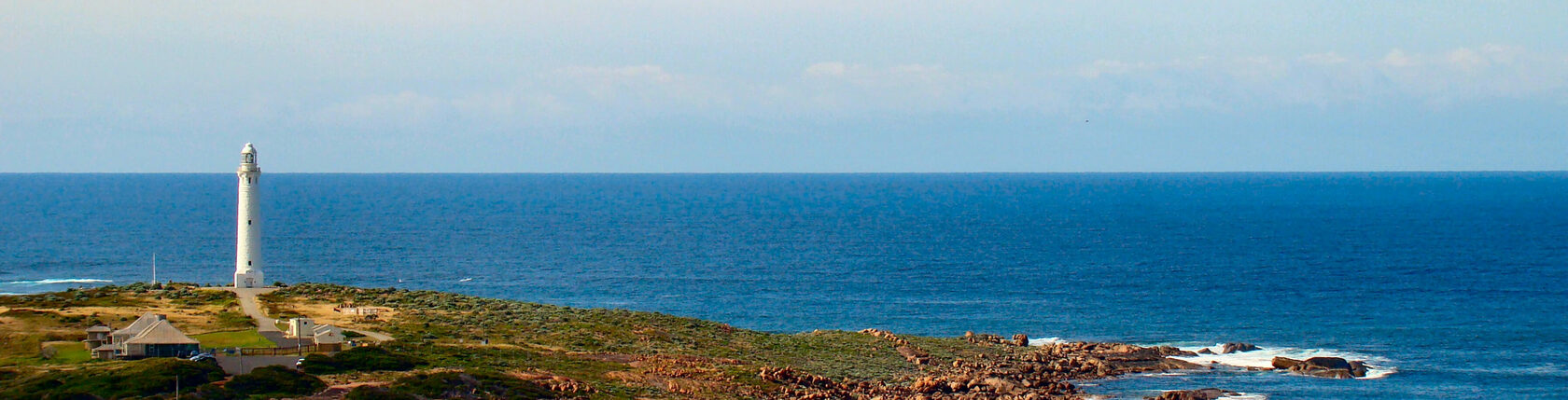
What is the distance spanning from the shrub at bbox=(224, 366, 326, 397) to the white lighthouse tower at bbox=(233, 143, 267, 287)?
99.0 ft

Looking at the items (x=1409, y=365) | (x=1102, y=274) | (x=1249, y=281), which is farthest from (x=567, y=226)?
(x=1409, y=365)

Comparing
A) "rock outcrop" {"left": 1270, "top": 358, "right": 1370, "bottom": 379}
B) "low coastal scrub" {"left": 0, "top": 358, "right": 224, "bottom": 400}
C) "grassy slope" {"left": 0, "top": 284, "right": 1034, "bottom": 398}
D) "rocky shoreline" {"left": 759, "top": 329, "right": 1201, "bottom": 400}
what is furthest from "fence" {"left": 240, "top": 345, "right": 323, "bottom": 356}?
"rock outcrop" {"left": 1270, "top": 358, "right": 1370, "bottom": 379}

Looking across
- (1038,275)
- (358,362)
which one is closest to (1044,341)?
(1038,275)

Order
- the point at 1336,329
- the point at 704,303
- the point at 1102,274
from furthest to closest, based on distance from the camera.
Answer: the point at 1102,274 → the point at 704,303 → the point at 1336,329

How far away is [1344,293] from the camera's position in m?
101

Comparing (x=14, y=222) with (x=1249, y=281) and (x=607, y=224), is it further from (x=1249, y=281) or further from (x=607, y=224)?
(x=1249, y=281)

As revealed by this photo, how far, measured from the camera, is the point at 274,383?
155 feet

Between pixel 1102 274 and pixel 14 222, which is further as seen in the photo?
pixel 14 222

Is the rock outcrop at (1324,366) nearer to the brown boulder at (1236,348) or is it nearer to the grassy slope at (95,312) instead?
the brown boulder at (1236,348)

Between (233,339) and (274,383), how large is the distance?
11.8 m

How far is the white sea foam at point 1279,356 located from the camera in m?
69.4

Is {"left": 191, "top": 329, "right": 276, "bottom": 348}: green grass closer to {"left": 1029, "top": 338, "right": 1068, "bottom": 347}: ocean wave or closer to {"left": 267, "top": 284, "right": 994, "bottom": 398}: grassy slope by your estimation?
{"left": 267, "top": 284, "right": 994, "bottom": 398}: grassy slope

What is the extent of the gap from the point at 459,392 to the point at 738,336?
24.7 metres

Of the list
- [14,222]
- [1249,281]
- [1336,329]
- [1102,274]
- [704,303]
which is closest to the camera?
[1336,329]
